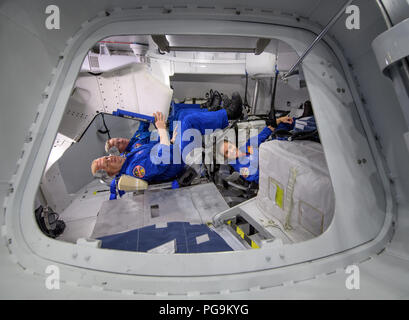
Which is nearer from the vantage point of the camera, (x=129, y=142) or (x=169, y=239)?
(x=169, y=239)

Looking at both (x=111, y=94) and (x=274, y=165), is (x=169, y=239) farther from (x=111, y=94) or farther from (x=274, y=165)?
(x=111, y=94)

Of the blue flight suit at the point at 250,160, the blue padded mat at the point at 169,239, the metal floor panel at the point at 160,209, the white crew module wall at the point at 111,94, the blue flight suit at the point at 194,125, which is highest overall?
the white crew module wall at the point at 111,94

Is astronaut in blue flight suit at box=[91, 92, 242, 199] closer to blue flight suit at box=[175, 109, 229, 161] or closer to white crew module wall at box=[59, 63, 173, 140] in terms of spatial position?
blue flight suit at box=[175, 109, 229, 161]

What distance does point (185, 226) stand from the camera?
1.53m

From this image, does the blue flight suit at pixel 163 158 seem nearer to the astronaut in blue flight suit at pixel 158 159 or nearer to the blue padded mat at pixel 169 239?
the astronaut in blue flight suit at pixel 158 159

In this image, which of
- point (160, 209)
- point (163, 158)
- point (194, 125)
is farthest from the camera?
point (194, 125)

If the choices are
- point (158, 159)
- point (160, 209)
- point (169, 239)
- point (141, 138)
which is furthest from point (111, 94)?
point (169, 239)

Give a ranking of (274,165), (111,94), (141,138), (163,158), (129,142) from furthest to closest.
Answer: (129,142), (141,138), (163,158), (111,94), (274,165)

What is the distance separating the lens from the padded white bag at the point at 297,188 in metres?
0.86

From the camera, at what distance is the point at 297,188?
99 cm

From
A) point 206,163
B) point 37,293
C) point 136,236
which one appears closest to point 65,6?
point 37,293

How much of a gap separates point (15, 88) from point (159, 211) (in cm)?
138

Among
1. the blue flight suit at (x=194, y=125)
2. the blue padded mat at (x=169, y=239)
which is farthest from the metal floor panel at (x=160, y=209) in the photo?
the blue flight suit at (x=194, y=125)
